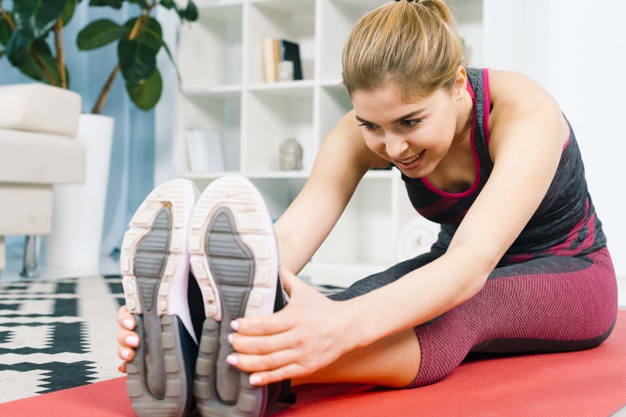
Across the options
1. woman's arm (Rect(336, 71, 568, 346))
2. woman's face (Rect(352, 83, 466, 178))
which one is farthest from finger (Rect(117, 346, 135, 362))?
woman's face (Rect(352, 83, 466, 178))

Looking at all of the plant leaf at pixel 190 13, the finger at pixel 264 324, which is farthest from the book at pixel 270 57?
the finger at pixel 264 324

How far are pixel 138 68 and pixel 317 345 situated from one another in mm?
2412

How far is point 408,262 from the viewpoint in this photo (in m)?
1.34

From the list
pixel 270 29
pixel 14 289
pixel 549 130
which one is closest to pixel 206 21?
pixel 270 29

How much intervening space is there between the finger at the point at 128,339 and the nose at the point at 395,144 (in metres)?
0.40

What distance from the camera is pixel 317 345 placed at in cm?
80

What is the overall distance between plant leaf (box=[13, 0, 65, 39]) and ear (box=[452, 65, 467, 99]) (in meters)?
2.04

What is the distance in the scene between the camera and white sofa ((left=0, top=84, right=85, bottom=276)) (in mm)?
2365

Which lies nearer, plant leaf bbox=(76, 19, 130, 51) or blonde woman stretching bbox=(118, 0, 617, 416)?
blonde woman stretching bbox=(118, 0, 617, 416)

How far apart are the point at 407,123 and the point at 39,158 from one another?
172 cm

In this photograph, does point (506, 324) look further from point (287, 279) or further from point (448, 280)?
point (287, 279)

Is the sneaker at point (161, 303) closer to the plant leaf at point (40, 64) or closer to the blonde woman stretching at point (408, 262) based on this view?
the blonde woman stretching at point (408, 262)

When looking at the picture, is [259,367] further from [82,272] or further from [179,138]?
[179,138]

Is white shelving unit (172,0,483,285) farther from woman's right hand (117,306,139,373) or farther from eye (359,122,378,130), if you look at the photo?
woman's right hand (117,306,139,373)
